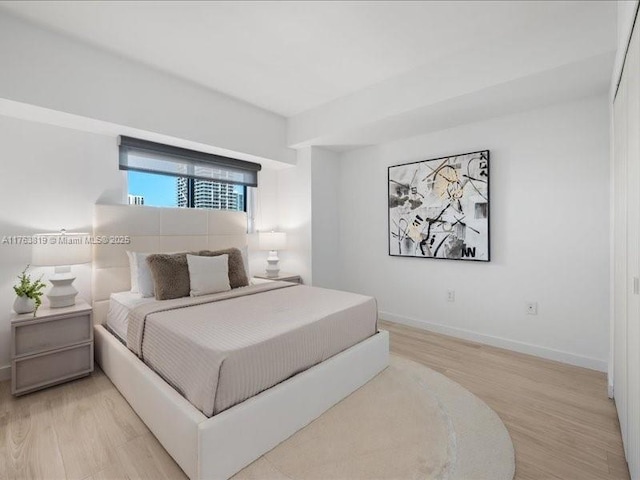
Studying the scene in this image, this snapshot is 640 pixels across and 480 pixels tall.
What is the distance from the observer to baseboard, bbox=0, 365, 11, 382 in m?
2.50

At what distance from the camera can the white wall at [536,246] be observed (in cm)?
265

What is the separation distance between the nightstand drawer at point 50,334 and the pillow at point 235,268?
109cm

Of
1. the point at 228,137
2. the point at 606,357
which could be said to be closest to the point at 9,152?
the point at 228,137

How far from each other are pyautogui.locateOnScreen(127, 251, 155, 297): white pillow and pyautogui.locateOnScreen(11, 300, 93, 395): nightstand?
16.0 inches

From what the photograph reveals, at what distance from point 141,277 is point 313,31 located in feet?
8.13

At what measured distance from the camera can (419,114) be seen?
3.04 m

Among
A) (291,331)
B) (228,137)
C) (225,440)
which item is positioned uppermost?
(228,137)

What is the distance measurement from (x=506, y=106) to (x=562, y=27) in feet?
2.43

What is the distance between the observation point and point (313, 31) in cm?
238

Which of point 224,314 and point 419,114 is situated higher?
point 419,114

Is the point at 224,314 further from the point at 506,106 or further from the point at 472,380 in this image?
the point at 506,106

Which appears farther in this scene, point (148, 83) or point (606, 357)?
point (148, 83)

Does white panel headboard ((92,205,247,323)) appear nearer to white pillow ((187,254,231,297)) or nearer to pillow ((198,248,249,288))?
pillow ((198,248,249,288))

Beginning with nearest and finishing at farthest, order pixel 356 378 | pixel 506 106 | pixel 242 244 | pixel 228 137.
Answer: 1. pixel 356 378
2. pixel 506 106
3. pixel 228 137
4. pixel 242 244
